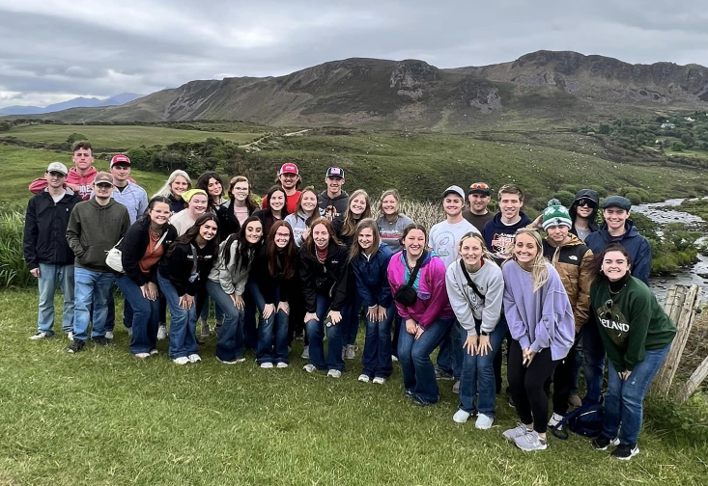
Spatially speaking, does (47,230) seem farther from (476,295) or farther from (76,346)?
(476,295)

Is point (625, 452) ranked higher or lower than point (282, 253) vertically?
lower

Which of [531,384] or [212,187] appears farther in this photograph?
[212,187]

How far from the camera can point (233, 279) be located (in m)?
6.73

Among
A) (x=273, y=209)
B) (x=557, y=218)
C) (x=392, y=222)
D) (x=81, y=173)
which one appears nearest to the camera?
(x=557, y=218)

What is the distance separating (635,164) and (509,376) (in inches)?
3734

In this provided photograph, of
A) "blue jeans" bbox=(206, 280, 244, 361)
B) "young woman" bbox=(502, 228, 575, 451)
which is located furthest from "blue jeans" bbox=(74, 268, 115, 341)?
"young woman" bbox=(502, 228, 575, 451)

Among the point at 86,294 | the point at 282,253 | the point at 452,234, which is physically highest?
the point at 452,234

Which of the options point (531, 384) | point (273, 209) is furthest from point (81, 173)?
point (531, 384)

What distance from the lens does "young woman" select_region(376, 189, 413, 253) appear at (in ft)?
22.5

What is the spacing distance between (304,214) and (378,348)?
2.25 metres

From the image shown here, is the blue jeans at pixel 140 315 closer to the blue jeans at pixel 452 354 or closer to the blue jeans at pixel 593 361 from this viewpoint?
the blue jeans at pixel 452 354

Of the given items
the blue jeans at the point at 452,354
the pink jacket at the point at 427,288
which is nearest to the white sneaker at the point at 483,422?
the blue jeans at the point at 452,354

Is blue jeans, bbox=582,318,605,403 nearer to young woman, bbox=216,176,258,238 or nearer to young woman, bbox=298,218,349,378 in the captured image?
young woman, bbox=298,218,349,378

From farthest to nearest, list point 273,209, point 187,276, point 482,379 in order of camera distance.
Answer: point 273,209 < point 187,276 < point 482,379
